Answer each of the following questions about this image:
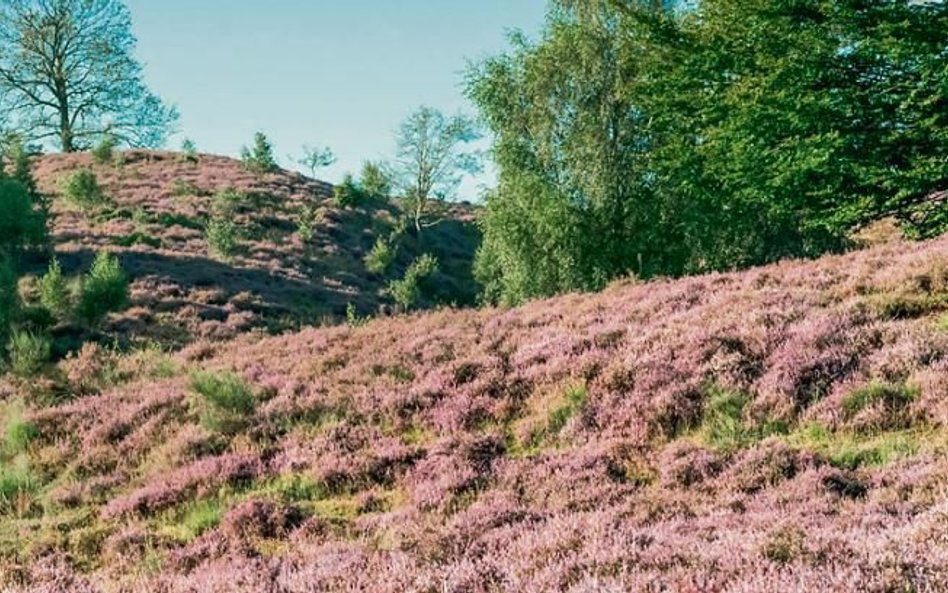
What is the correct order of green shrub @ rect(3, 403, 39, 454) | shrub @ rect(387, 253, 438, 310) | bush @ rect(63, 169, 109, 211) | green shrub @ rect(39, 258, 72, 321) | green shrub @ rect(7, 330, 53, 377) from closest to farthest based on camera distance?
green shrub @ rect(3, 403, 39, 454)
green shrub @ rect(7, 330, 53, 377)
green shrub @ rect(39, 258, 72, 321)
shrub @ rect(387, 253, 438, 310)
bush @ rect(63, 169, 109, 211)

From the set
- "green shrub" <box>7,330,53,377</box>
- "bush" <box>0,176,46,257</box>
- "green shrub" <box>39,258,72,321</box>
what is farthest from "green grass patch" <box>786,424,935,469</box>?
"bush" <box>0,176,46,257</box>

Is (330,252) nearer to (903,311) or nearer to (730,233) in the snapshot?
(730,233)

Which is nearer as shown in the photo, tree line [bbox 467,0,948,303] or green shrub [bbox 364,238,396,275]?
tree line [bbox 467,0,948,303]

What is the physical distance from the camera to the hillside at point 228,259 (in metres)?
27.4

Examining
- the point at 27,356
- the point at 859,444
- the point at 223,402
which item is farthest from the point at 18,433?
the point at 859,444

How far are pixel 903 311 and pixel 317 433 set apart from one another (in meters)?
8.91

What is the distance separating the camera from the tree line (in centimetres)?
1917

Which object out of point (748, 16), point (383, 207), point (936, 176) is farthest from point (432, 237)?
point (936, 176)

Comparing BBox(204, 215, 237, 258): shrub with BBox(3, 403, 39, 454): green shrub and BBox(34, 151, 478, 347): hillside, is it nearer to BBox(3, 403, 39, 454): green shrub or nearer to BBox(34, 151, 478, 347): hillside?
BBox(34, 151, 478, 347): hillside

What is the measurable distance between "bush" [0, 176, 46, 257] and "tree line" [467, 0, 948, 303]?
1875 cm

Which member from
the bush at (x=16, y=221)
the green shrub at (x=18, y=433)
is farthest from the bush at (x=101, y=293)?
the green shrub at (x=18, y=433)

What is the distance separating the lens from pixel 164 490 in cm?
955

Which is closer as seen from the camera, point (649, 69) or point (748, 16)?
point (748, 16)

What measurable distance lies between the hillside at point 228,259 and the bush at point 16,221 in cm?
128
